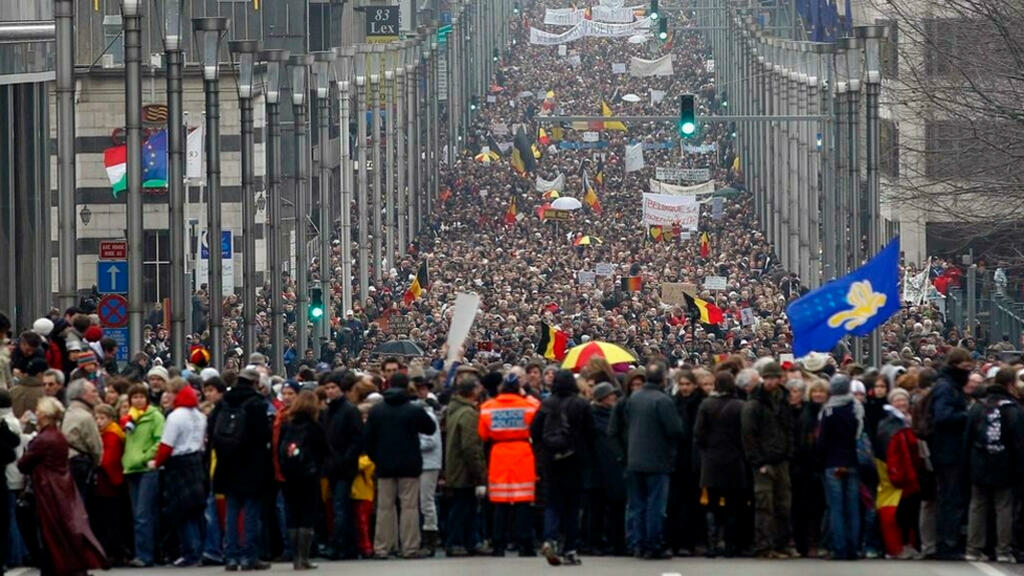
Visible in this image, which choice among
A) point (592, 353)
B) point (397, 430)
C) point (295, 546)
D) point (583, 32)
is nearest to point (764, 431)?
point (397, 430)

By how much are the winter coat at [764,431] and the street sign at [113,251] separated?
20131 millimetres

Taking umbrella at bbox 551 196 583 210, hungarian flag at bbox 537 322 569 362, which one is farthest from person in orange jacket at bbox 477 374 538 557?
umbrella at bbox 551 196 583 210

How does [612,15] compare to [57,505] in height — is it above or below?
below

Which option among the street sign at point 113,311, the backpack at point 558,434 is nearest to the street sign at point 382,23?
the street sign at point 113,311

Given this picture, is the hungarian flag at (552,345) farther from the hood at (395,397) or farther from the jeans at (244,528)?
the jeans at (244,528)

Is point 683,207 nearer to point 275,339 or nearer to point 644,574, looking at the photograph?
point 275,339

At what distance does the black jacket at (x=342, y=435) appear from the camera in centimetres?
2211

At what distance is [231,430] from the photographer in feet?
71.1

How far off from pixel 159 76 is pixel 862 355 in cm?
3138

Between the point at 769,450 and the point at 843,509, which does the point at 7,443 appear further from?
the point at 843,509

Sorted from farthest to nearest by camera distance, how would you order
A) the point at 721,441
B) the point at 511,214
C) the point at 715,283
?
the point at 511,214 → the point at 715,283 → the point at 721,441

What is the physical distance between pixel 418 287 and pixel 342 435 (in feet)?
129

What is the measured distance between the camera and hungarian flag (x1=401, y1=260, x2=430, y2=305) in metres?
61.2

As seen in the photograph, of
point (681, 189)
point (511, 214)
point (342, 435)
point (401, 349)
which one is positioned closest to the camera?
point (342, 435)
